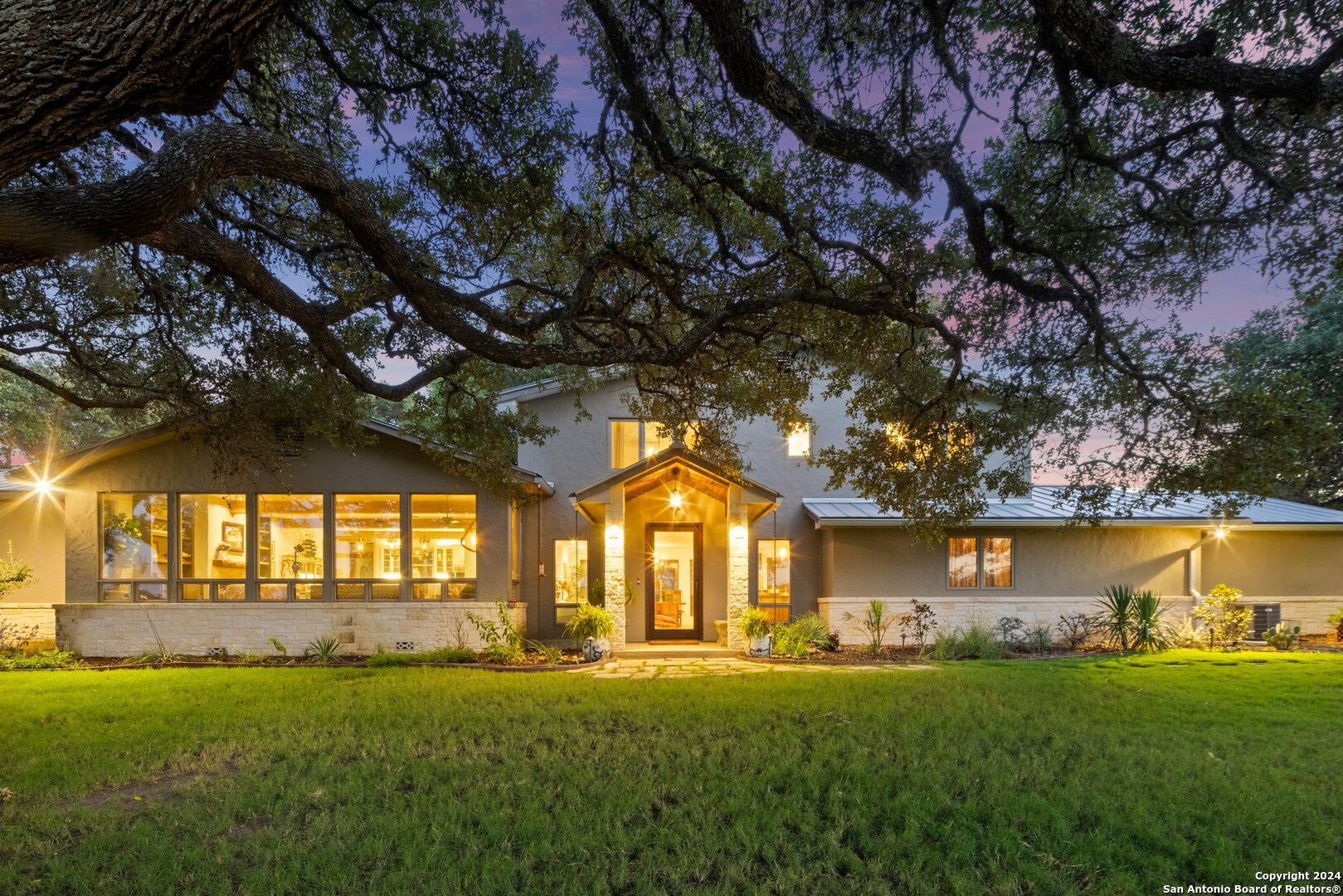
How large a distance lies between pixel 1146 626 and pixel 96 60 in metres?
16.3

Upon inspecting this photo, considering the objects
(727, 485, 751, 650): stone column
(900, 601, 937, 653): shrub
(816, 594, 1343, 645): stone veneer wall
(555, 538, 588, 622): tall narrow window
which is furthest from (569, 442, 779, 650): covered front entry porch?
(900, 601, 937, 653): shrub

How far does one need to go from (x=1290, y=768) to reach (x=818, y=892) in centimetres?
497

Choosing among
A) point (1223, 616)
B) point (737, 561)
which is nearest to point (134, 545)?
point (737, 561)

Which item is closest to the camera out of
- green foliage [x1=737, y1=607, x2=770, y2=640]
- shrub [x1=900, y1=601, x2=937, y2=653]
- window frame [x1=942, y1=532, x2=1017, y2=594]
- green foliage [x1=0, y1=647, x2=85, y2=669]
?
green foliage [x1=0, y1=647, x2=85, y2=669]

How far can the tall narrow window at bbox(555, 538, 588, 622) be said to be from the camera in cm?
1427

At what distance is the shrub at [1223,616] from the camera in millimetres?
13172

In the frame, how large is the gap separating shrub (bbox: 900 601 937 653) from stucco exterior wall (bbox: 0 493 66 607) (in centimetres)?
1825

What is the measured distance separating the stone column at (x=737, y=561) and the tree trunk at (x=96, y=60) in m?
10.2

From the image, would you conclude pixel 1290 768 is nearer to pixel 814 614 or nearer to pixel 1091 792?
pixel 1091 792

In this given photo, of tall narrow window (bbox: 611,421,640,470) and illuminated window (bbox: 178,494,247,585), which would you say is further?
tall narrow window (bbox: 611,421,640,470)

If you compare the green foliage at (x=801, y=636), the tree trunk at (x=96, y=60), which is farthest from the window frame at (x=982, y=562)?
the tree trunk at (x=96, y=60)

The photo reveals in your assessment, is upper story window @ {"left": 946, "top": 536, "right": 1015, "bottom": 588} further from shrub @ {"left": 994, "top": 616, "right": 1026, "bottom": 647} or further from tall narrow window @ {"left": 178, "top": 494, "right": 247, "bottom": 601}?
tall narrow window @ {"left": 178, "top": 494, "right": 247, "bottom": 601}

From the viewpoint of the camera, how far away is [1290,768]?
5.55 metres

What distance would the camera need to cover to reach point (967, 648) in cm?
1230
